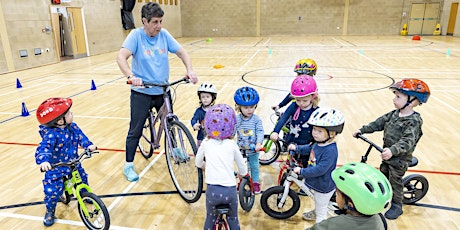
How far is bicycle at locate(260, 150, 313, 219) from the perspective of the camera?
8.53ft

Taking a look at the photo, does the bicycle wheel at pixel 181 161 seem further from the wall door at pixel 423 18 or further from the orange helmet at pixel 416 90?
the wall door at pixel 423 18

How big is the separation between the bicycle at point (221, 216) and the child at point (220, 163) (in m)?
0.02

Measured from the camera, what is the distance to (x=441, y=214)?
2.81m

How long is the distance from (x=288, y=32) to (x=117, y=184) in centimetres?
2224

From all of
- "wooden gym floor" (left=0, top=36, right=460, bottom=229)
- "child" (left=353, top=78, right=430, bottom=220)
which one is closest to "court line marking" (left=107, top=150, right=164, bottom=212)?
"wooden gym floor" (left=0, top=36, right=460, bottom=229)

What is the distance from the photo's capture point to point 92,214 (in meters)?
2.65

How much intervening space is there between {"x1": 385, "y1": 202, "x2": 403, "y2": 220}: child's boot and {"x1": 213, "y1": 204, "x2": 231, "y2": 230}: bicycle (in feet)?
4.87

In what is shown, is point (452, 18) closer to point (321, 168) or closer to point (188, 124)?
point (188, 124)

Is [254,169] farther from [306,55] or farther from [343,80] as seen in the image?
[306,55]

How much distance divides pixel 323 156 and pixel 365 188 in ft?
2.79

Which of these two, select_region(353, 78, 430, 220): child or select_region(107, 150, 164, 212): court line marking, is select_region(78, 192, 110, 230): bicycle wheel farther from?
select_region(353, 78, 430, 220): child

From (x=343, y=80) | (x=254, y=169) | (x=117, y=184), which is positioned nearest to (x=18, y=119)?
(x=117, y=184)

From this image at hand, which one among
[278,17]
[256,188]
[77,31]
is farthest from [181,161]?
[278,17]

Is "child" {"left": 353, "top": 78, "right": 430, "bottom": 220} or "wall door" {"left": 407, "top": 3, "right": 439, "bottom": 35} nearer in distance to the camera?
"child" {"left": 353, "top": 78, "right": 430, "bottom": 220}
